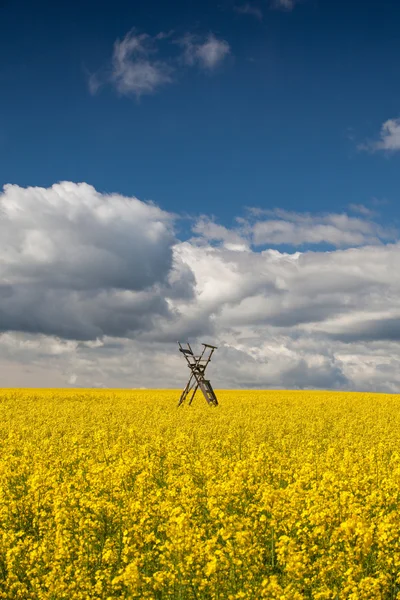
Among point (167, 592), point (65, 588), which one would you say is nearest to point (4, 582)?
point (65, 588)

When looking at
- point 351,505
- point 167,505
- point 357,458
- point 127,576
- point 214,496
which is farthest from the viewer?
point 357,458

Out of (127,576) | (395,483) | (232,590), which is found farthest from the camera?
(395,483)

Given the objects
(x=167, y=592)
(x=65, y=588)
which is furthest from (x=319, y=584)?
(x=65, y=588)

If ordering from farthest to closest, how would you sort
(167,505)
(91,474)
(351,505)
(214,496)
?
(91,474), (214,496), (167,505), (351,505)

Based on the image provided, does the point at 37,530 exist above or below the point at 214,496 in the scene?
below

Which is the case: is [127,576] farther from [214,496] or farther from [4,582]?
[214,496]

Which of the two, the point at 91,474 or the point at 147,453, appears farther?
the point at 147,453

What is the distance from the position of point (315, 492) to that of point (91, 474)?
4744mm

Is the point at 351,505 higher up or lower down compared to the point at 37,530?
higher up

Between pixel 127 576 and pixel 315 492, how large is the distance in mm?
3403

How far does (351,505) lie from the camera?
23.9ft

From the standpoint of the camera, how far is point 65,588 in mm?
6266

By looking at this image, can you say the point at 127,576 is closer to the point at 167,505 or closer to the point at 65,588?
the point at 65,588

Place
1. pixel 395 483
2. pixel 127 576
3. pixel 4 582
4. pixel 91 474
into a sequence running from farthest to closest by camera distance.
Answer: pixel 91 474
pixel 395 483
pixel 4 582
pixel 127 576
